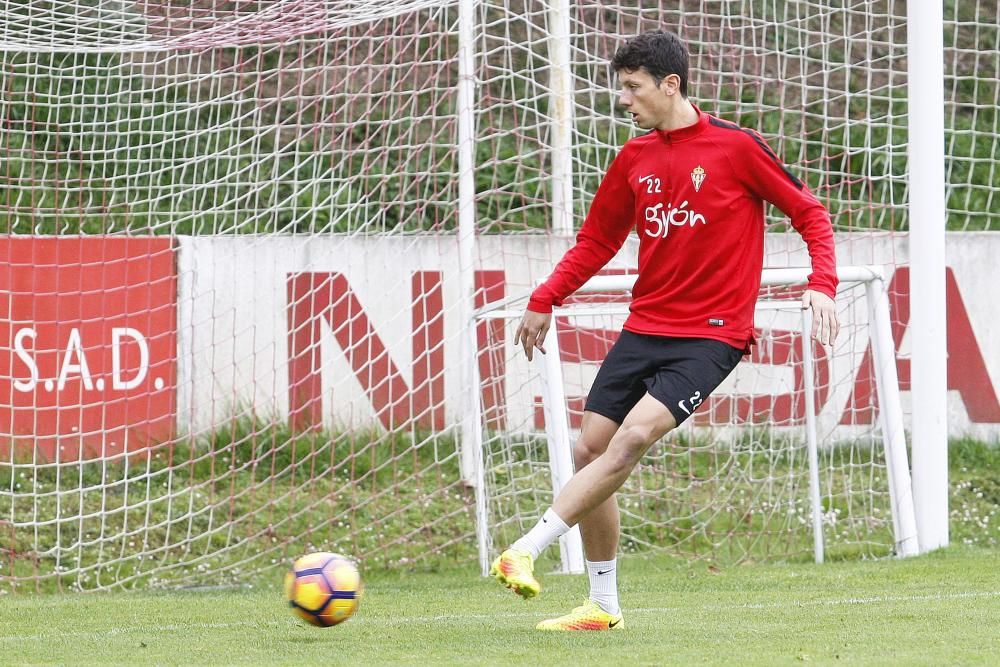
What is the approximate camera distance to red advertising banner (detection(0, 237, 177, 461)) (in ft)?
30.2

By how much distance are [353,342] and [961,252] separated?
4464 millimetres

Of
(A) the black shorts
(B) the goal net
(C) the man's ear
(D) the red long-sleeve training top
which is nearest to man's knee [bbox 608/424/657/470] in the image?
(A) the black shorts

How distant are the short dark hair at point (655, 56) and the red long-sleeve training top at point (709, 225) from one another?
201 millimetres

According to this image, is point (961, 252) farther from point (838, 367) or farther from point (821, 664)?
point (821, 664)

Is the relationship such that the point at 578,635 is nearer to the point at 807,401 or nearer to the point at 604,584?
the point at 604,584

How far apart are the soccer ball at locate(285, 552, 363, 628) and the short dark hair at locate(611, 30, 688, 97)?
1840 mm

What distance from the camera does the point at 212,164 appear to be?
33.7 ft

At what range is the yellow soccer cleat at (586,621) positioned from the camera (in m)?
4.66

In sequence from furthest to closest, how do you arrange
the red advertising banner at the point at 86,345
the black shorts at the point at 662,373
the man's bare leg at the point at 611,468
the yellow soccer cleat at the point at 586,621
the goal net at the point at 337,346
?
1. the red advertising banner at the point at 86,345
2. the goal net at the point at 337,346
3. the yellow soccer cleat at the point at 586,621
4. the black shorts at the point at 662,373
5. the man's bare leg at the point at 611,468

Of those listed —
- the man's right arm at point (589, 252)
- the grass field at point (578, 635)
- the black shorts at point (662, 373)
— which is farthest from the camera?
the man's right arm at point (589, 252)

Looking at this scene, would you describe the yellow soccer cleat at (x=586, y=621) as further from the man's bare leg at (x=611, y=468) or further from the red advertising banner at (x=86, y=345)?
the red advertising banner at (x=86, y=345)

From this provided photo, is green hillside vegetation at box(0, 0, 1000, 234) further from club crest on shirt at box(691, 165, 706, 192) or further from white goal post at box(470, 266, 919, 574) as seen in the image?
club crest on shirt at box(691, 165, 706, 192)

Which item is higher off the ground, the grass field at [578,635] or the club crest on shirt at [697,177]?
the club crest on shirt at [697,177]

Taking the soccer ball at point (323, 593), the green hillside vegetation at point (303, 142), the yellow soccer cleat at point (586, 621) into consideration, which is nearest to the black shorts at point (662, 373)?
the yellow soccer cleat at point (586, 621)
